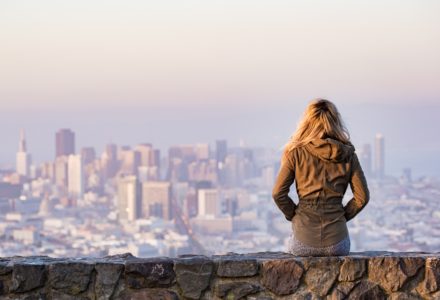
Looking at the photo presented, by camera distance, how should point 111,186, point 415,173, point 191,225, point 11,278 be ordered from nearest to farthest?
point 11,278 → point 191,225 → point 415,173 → point 111,186

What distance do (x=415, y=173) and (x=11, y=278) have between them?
107 m

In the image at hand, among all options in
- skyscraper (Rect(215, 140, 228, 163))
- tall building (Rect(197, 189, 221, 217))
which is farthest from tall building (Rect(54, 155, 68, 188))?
tall building (Rect(197, 189, 221, 217))

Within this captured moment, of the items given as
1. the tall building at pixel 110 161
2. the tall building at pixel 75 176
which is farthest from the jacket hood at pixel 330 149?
the tall building at pixel 110 161

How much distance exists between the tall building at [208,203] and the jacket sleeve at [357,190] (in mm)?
100180

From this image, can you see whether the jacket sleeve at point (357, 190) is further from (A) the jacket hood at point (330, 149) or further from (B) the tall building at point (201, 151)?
(B) the tall building at point (201, 151)

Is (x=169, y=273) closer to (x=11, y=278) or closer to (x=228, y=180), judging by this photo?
(x=11, y=278)

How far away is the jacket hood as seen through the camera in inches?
206

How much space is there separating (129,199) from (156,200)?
2938 millimetres

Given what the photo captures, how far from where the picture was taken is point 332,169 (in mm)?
5316

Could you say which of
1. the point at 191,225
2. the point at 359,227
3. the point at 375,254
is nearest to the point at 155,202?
the point at 191,225

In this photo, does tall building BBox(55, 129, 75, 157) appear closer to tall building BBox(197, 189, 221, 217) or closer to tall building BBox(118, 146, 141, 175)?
tall building BBox(118, 146, 141, 175)

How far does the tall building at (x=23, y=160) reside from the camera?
128125 millimetres

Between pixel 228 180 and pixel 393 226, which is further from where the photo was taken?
pixel 228 180

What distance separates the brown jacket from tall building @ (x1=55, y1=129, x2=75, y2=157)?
12657 cm
